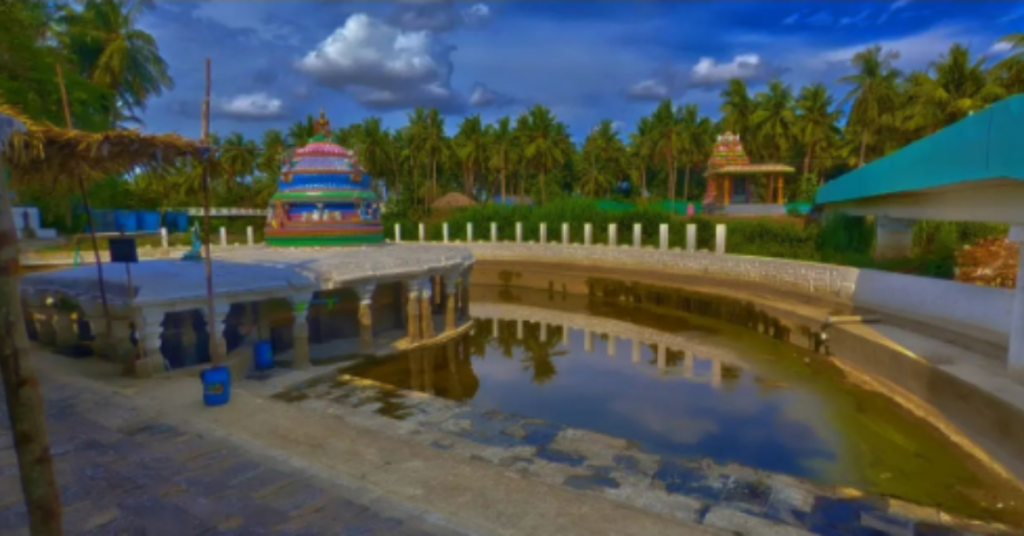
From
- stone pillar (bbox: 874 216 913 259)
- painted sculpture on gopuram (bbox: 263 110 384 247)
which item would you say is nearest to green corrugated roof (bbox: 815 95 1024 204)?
stone pillar (bbox: 874 216 913 259)

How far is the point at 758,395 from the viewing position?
1295 centimetres

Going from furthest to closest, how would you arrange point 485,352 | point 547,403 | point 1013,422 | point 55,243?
point 55,243, point 485,352, point 547,403, point 1013,422

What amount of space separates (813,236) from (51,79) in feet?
97.3

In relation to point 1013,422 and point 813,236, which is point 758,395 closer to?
point 1013,422

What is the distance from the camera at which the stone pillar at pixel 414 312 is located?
1574 cm

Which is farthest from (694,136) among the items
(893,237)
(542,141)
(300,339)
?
(300,339)

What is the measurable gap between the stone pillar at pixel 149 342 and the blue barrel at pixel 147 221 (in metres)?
38.3

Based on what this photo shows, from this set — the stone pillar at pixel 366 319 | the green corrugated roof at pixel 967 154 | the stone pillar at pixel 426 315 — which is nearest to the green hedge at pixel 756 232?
the green corrugated roof at pixel 967 154

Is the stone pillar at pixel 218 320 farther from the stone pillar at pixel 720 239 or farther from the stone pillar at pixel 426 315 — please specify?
the stone pillar at pixel 720 239

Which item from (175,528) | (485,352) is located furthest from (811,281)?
(175,528)

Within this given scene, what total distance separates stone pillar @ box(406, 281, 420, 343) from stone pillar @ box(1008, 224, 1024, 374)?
12.5 m

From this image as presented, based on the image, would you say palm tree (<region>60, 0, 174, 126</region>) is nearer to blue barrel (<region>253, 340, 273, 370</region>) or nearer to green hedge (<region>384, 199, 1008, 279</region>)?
green hedge (<region>384, 199, 1008, 279</region>)

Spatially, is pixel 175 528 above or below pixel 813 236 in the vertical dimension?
below

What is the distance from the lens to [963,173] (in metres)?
8.99
